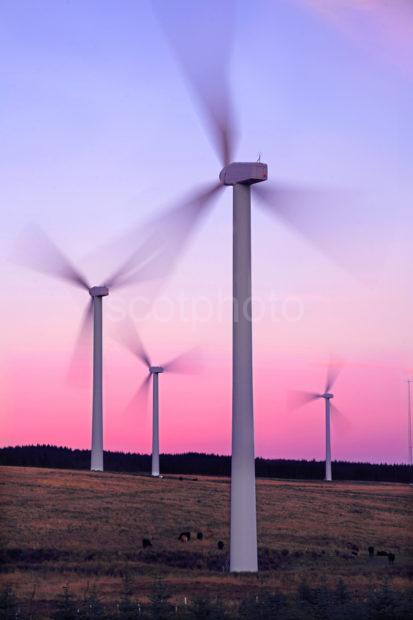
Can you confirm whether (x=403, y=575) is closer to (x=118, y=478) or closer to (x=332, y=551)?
(x=332, y=551)

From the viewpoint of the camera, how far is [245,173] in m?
52.0

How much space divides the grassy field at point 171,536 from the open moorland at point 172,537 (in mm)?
79

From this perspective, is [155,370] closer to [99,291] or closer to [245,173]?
[99,291]

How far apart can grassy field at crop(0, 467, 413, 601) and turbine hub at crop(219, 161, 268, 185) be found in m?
17.6

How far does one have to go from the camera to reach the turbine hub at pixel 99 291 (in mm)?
104250

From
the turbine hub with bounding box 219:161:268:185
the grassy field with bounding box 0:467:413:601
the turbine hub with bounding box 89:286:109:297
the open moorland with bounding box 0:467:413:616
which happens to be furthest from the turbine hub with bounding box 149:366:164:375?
the turbine hub with bounding box 219:161:268:185

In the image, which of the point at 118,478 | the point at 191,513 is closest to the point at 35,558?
the point at 191,513

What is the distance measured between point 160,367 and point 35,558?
236 feet

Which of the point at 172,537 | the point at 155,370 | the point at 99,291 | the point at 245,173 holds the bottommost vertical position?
the point at 172,537

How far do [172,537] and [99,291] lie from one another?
4092 cm

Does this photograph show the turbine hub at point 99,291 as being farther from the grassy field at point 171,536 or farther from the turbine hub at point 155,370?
the turbine hub at point 155,370

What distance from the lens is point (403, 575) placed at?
5634cm

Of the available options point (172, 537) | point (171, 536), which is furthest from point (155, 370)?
point (172, 537)

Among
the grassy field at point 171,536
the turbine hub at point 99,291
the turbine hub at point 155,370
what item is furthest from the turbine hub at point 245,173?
the turbine hub at point 155,370
